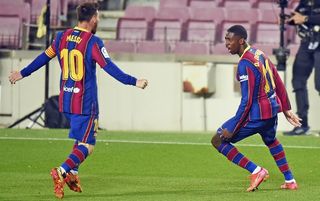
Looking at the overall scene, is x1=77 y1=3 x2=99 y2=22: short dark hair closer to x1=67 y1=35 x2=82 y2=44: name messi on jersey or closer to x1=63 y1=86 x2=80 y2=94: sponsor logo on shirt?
x1=67 y1=35 x2=82 y2=44: name messi on jersey

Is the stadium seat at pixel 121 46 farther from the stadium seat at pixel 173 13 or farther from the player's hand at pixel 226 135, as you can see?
the player's hand at pixel 226 135

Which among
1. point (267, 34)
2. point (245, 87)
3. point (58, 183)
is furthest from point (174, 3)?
point (58, 183)

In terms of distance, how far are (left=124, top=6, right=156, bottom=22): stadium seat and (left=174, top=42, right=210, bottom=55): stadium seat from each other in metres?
1.64

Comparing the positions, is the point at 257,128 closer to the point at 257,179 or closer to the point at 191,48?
the point at 257,179

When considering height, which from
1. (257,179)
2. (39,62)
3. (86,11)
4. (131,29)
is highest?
(86,11)

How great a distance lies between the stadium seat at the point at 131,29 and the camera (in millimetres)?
24234

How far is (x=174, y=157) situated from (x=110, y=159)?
85 centimetres

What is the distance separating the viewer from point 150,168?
47.8 ft

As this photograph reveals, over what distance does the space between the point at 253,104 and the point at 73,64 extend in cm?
179

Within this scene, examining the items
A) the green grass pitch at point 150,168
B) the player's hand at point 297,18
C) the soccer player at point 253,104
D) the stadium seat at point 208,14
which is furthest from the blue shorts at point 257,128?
the stadium seat at point 208,14

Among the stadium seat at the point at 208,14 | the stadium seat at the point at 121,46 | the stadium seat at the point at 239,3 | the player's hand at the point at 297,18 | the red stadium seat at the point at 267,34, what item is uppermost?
the player's hand at the point at 297,18

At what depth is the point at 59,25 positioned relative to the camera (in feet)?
81.2

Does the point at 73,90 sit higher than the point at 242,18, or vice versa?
the point at 73,90

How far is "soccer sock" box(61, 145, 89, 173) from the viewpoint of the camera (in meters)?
11.7
